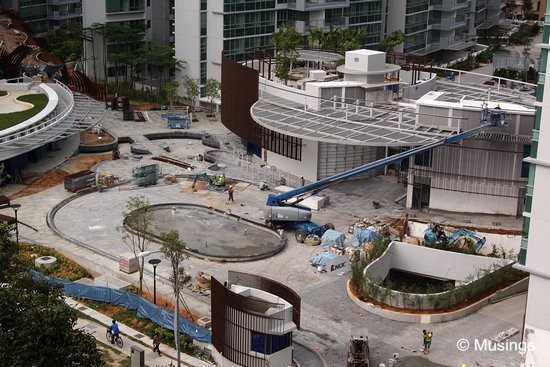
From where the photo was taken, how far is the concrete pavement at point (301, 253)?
39938mm

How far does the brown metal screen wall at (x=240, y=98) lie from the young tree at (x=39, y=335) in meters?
38.9

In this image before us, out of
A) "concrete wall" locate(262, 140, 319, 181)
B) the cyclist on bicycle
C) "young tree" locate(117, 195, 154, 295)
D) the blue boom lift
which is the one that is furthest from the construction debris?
the cyclist on bicycle

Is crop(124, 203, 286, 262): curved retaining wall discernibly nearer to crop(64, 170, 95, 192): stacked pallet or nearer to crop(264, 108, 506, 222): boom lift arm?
crop(264, 108, 506, 222): boom lift arm

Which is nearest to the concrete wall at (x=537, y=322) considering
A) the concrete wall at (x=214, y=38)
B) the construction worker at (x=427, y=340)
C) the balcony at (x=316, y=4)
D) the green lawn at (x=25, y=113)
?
the construction worker at (x=427, y=340)

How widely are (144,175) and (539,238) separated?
3409cm

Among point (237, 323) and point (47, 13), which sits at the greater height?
point (47, 13)

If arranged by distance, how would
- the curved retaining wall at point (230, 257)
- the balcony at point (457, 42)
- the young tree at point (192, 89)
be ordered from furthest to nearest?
1. the balcony at point (457, 42)
2. the young tree at point (192, 89)
3. the curved retaining wall at point (230, 257)

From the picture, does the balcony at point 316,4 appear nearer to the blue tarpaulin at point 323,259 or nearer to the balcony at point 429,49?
the balcony at point 429,49

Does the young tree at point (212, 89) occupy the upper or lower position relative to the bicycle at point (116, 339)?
upper

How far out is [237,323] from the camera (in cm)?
→ 3584

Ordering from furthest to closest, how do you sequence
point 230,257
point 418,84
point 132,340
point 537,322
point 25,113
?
1. point 418,84
2. point 25,113
3. point 230,257
4. point 132,340
5. point 537,322

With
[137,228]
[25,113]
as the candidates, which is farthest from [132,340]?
[25,113]

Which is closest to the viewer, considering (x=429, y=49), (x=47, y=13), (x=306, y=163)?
(x=306, y=163)

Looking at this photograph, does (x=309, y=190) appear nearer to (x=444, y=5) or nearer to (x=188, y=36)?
(x=188, y=36)
